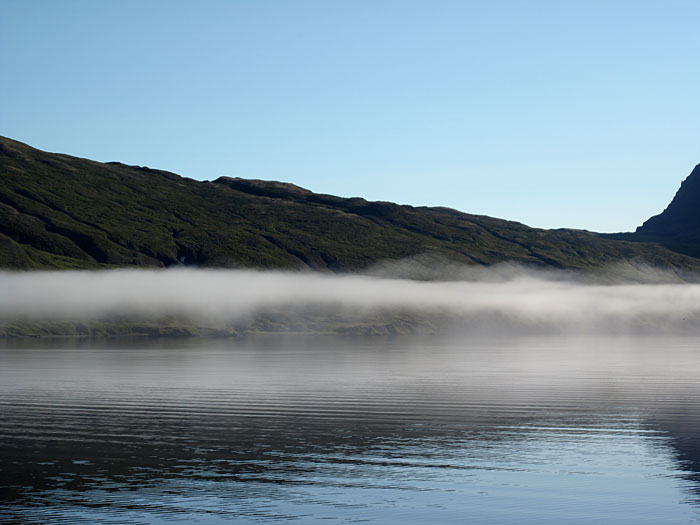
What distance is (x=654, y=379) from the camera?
71.4m

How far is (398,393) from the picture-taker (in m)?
58.5

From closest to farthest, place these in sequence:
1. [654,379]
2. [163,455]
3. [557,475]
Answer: [557,475]
[163,455]
[654,379]

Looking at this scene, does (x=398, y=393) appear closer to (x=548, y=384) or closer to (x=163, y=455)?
(x=548, y=384)

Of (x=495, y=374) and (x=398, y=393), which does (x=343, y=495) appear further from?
(x=495, y=374)

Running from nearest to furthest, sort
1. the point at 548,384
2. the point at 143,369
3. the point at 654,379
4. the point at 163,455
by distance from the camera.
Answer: the point at 163,455 < the point at 548,384 < the point at 654,379 < the point at 143,369

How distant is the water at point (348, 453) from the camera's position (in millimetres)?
23547

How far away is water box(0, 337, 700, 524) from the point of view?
77.3 feet

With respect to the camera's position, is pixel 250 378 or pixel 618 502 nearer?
pixel 618 502

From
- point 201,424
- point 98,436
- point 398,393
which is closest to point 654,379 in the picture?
point 398,393

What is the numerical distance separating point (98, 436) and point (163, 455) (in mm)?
6005

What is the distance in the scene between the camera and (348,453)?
105 feet

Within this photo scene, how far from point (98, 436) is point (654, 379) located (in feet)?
161

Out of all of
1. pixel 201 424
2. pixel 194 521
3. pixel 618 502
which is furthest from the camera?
pixel 201 424

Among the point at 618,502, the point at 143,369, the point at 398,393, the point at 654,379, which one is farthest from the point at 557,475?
the point at 143,369
